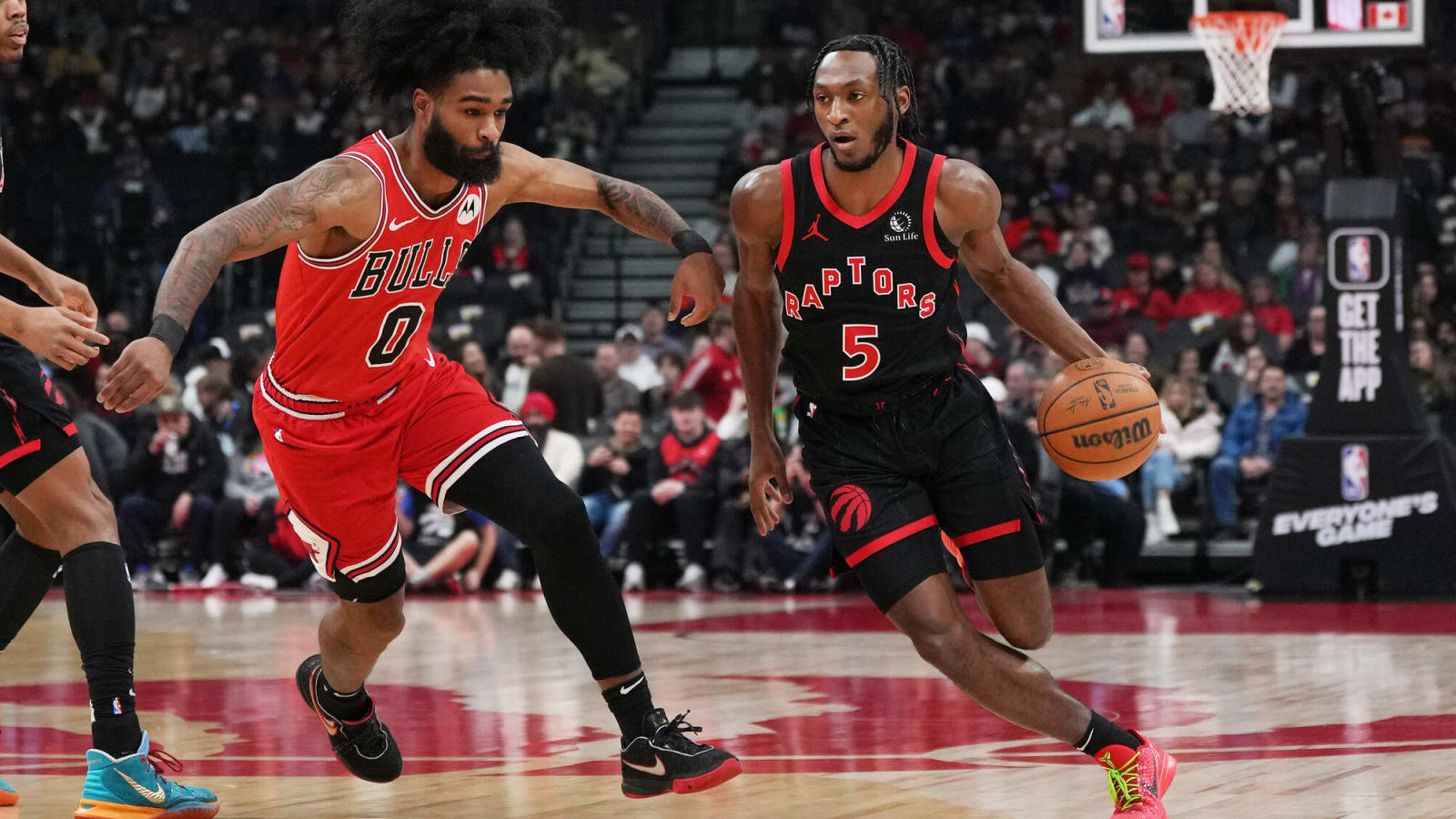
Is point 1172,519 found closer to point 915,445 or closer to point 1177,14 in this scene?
point 1177,14

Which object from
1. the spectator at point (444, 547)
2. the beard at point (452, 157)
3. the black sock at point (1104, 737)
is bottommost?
the spectator at point (444, 547)

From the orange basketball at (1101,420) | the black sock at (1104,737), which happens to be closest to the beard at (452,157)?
the orange basketball at (1101,420)

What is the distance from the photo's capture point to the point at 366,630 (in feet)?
16.1

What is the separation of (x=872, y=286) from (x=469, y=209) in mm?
1064

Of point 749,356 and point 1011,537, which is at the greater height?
point 749,356

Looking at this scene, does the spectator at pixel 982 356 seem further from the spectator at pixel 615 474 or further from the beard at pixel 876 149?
the beard at pixel 876 149

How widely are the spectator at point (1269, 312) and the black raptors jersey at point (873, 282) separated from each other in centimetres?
886

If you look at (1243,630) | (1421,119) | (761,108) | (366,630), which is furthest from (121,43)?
(366,630)

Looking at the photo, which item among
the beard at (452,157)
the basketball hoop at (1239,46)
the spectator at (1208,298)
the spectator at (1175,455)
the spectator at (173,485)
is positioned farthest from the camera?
the spectator at (1208,298)

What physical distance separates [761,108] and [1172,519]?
26.3ft

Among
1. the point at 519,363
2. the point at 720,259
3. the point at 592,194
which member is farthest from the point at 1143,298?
the point at 592,194

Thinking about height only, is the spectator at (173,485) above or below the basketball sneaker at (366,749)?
below

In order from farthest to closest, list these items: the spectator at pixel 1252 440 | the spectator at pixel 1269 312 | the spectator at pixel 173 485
Answer: the spectator at pixel 1269 312 → the spectator at pixel 173 485 → the spectator at pixel 1252 440

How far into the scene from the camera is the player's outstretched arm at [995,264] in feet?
15.1
